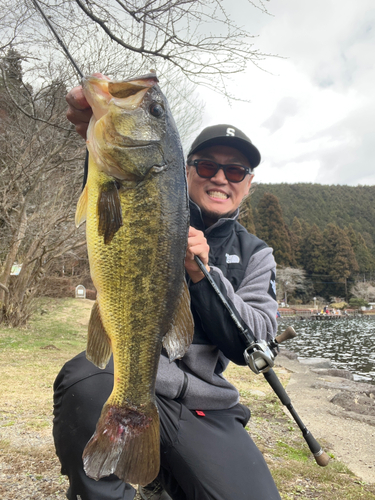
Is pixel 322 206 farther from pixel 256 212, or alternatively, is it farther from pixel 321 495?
pixel 321 495

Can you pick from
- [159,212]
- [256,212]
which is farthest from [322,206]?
[159,212]

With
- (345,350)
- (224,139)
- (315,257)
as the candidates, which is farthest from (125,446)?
(315,257)

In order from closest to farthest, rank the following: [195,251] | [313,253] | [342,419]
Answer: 1. [195,251]
2. [342,419]
3. [313,253]

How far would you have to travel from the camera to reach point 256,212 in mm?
76812

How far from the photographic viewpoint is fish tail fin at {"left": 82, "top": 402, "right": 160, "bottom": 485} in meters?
1.58

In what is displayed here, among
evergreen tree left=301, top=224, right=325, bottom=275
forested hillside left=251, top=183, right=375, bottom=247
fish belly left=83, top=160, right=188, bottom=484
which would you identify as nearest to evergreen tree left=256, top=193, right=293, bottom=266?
evergreen tree left=301, top=224, right=325, bottom=275

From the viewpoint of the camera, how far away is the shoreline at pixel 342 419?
426 cm

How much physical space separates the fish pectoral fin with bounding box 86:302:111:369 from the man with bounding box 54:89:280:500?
0.52m

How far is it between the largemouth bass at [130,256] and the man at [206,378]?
0.35 meters

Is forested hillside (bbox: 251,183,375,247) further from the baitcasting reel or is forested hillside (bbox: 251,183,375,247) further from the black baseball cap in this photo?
the baitcasting reel

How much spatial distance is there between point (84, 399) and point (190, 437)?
0.67 metres

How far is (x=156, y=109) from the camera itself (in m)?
1.72

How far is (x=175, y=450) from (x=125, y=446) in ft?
2.11

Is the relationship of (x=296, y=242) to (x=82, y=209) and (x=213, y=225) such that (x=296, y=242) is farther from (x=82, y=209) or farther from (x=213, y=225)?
(x=82, y=209)
